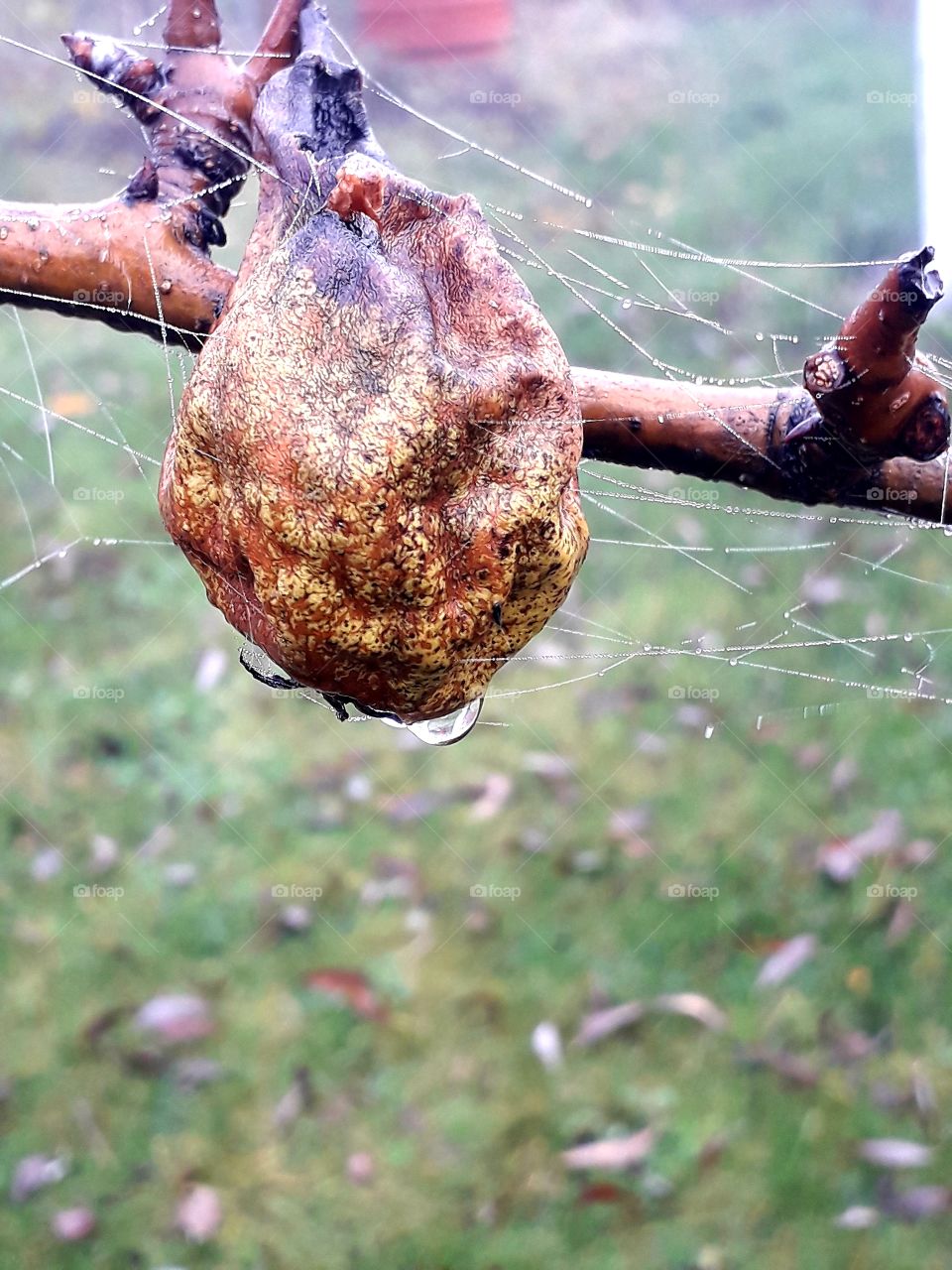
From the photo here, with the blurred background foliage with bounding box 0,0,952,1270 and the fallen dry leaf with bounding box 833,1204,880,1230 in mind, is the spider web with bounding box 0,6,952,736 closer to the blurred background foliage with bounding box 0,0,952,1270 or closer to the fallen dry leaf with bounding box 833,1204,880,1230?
the blurred background foliage with bounding box 0,0,952,1270

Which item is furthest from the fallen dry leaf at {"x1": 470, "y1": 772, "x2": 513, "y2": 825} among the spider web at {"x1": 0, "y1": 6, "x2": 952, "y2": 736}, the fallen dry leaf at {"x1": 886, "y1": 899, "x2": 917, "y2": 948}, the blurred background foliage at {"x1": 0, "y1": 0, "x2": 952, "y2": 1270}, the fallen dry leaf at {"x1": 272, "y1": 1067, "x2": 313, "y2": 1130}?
the fallen dry leaf at {"x1": 886, "y1": 899, "x2": 917, "y2": 948}

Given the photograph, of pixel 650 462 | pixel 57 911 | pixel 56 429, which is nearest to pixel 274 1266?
pixel 57 911

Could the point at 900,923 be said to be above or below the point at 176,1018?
above

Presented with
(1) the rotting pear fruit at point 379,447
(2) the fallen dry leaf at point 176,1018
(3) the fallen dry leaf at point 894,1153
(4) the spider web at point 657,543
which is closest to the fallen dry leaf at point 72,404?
(4) the spider web at point 657,543

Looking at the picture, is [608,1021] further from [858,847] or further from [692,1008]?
[858,847]

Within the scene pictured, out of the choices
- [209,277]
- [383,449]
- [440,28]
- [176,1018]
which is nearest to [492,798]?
[176,1018]

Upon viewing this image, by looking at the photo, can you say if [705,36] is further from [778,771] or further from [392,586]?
[392,586]
